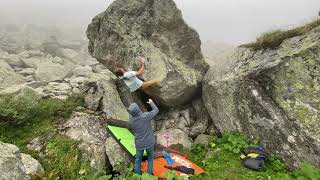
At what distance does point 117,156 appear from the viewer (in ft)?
39.2

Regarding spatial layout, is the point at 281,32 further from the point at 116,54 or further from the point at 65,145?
the point at 65,145

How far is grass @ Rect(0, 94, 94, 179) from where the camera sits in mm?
11109

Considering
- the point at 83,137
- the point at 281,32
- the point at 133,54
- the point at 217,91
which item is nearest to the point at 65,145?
the point at 83,137

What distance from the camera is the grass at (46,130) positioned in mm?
11109

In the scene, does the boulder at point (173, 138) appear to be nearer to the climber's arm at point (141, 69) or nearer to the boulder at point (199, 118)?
the boulder at point (199, 118)

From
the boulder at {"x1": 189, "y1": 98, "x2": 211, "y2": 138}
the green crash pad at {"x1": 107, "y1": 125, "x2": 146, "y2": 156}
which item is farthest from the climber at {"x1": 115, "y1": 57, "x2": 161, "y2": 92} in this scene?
the boulder at {"x1": 189, "y1": 98, "x2": 211, "y2": 138}

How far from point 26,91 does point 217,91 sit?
863cm

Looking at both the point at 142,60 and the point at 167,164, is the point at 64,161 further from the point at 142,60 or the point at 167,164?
the point at 142,60

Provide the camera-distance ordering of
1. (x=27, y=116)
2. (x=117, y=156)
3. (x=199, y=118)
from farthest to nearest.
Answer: (x=199, y=118)
(x=27, y=116)
(x=117, y=156)

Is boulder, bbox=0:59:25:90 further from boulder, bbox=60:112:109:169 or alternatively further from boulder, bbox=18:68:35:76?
boulder, bbox=60:112:109:169

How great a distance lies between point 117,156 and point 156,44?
20.1 feet

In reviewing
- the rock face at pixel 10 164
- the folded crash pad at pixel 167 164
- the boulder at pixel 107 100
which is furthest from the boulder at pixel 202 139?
the rock face at pixel 10 164

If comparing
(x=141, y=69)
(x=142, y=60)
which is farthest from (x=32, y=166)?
(x=142, y=60)

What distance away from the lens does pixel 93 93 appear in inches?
615
